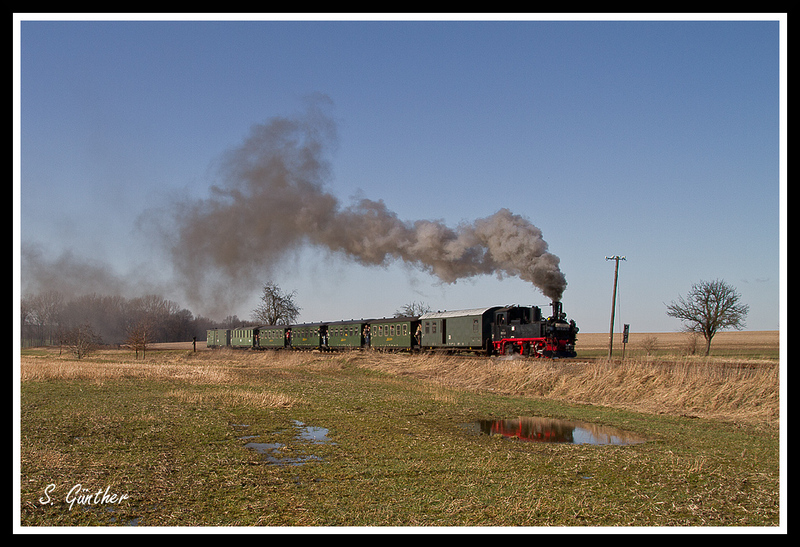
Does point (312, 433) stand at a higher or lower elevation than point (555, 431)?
higher

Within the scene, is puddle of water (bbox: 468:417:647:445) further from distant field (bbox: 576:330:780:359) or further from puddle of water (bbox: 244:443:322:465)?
distant field (bbox: 576:330:780:359)

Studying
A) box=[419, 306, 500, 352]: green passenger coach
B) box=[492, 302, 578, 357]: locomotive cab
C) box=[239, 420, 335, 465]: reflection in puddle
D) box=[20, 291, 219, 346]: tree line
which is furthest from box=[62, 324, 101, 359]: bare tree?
box=[239, 420, 335, 465]: reflection in puddle

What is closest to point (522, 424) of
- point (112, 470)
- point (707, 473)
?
point (707, 473)

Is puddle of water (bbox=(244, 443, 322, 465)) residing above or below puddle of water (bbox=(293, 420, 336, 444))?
above

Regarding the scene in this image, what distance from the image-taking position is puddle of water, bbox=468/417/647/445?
11.4 m

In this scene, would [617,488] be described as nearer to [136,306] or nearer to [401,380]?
[401,380]

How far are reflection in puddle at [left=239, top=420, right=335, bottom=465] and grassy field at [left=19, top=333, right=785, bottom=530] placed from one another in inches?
2.5

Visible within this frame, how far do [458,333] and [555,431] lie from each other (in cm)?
2174

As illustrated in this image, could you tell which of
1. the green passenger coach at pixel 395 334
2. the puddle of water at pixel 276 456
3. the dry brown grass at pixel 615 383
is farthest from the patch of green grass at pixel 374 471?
the green passenger coach at pixel 395 334

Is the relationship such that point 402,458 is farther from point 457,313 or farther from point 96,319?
point 96,319

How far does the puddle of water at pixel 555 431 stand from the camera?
11.4 meters

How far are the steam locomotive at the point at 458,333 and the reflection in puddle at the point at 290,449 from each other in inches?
748

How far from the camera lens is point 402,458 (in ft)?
28.3

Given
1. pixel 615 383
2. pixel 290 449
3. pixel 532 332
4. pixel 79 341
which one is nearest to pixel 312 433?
pixel 290 449
